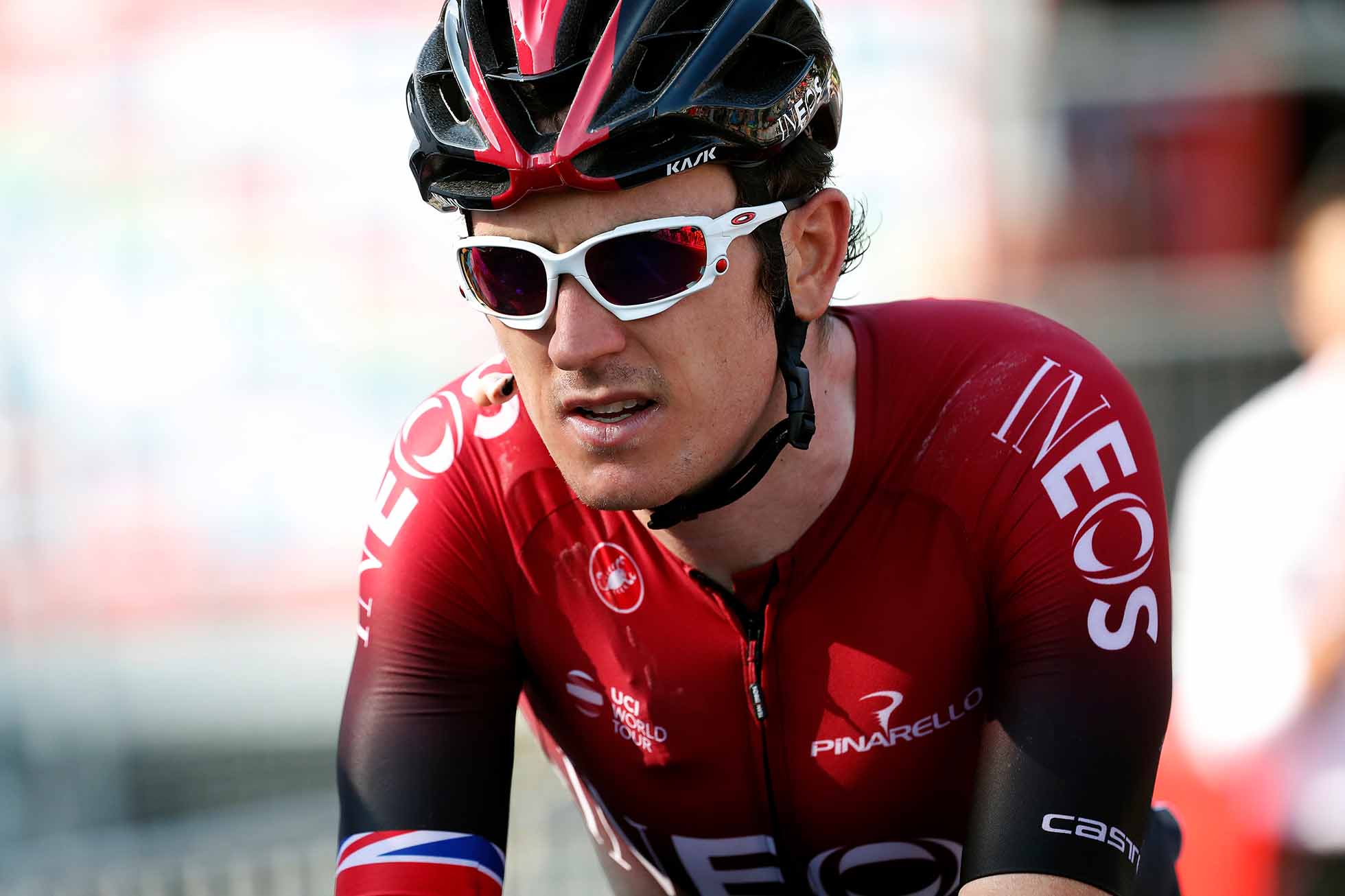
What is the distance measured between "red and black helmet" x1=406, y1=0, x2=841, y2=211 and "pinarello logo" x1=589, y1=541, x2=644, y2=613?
72 centimetres

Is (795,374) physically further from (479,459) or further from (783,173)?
(479,459)

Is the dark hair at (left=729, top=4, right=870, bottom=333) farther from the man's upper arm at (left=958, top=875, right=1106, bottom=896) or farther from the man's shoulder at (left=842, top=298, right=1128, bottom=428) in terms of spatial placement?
the man's upper arm at (left=958, top=875, right=1106, bottom=896)

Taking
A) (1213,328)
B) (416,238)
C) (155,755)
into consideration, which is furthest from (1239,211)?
(155,755)

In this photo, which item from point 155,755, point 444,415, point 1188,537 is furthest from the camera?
point 155,755

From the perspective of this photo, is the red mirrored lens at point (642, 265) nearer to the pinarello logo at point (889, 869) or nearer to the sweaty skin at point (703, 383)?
the sweaty skin at point (703, 383)

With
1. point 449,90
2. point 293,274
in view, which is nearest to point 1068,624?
point 449,90

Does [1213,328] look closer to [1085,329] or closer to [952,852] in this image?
[1085,329]

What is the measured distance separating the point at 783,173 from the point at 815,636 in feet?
2.75

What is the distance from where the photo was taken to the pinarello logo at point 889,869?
10.5ft

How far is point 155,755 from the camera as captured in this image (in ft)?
26.8

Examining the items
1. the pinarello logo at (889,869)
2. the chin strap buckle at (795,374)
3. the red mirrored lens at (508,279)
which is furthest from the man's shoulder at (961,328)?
the pinarello logo at (889,869)

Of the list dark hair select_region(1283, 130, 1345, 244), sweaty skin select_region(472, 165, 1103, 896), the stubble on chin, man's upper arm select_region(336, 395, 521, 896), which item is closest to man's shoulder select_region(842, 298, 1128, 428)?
sweaty skin select_region(472, 165, 1103, 896)

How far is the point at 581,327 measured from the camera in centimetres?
276

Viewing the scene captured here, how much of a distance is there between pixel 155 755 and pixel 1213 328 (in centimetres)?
576
